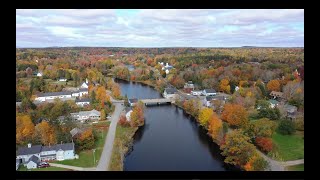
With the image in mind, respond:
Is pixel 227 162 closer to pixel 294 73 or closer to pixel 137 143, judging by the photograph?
pixel 137 143

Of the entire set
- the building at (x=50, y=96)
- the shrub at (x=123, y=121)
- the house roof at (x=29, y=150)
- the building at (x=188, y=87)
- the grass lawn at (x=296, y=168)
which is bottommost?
the grass lawn at (x=296, y=168)

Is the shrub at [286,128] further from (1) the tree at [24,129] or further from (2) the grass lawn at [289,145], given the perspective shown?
(1) the tree at [24,129]

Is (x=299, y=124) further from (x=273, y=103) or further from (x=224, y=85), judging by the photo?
(x=224, y=85)

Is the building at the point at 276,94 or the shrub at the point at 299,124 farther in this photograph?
the building at the point at 276,94

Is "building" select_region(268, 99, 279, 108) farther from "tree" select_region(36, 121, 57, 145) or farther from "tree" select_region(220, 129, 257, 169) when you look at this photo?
"tree" select_region(36, 121, 57, 145)

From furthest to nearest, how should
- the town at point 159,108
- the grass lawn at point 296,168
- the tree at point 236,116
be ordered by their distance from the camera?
1. the tree at point 236,116
2. the town at point 159,108
3. the grass lawn at point 296,168

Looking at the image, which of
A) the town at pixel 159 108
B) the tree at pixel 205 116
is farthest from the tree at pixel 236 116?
the tree at pixel 205 116
